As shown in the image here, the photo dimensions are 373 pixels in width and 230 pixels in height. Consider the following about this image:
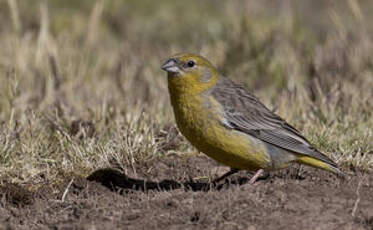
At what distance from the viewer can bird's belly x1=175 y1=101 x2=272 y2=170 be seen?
648cm

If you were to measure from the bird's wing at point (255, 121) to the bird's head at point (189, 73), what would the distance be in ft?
0.41

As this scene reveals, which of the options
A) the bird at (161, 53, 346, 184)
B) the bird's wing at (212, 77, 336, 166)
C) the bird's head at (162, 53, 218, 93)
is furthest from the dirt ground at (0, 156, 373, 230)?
the bird's head at (162, 53, 218, 93)

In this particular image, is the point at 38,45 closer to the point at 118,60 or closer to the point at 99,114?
the point at 118,60

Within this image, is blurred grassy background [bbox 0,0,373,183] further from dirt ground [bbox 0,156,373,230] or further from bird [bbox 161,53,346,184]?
bird [bbox 161,53,346,184]

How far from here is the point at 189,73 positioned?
6914 mm

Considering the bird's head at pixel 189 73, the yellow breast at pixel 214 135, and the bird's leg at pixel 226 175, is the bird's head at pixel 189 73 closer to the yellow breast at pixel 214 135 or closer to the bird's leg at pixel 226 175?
the yellow breast at pixel 214 135

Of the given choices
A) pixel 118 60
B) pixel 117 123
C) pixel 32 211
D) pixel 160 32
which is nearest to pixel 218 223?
pixel 32 211

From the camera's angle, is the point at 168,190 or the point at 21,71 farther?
the point at 21,71

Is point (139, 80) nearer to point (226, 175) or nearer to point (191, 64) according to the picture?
point (191, 64)

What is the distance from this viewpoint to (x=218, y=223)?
17.4ft

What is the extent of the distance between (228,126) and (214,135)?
0.21 m

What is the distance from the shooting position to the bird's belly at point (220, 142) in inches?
255

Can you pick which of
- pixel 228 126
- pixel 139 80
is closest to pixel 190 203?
pixel 228 126

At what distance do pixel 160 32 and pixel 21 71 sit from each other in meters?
5.45
